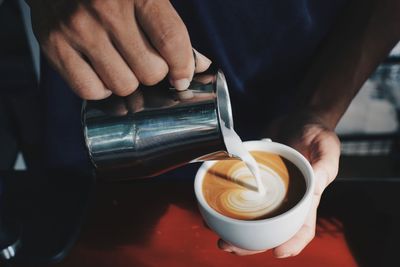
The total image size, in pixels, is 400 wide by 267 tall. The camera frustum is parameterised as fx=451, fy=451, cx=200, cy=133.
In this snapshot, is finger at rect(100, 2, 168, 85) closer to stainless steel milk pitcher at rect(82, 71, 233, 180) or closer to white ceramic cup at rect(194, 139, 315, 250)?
stainless steel milk pitcher at rect(82, 71, 233, 180)

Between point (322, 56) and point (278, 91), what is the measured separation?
0.16 m

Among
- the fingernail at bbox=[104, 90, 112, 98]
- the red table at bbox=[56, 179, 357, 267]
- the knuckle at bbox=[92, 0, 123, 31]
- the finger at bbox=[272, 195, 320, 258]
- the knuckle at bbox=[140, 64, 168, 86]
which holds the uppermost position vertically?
the knuckle at bbox=[92, 0, 123, 31]

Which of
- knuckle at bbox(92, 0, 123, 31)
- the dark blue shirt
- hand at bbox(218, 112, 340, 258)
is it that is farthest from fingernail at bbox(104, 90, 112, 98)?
the dark blue shirt

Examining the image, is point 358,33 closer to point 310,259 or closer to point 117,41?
point 310,259

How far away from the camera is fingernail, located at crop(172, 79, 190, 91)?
0.72m

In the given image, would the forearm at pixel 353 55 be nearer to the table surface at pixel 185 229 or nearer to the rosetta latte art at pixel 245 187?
the table surface at pixel 185 229

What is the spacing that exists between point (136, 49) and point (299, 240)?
47cm

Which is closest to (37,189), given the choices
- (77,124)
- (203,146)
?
(77,124)

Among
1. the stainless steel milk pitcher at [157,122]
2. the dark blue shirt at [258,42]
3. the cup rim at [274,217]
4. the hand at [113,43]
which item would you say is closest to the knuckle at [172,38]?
the hand at [113,43]

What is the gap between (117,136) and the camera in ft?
2.48

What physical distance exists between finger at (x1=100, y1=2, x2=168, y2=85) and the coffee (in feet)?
0.88

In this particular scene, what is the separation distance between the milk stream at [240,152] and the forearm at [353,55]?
0.43 meters

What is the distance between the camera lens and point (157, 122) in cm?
75

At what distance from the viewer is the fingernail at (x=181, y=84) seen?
718 mm
